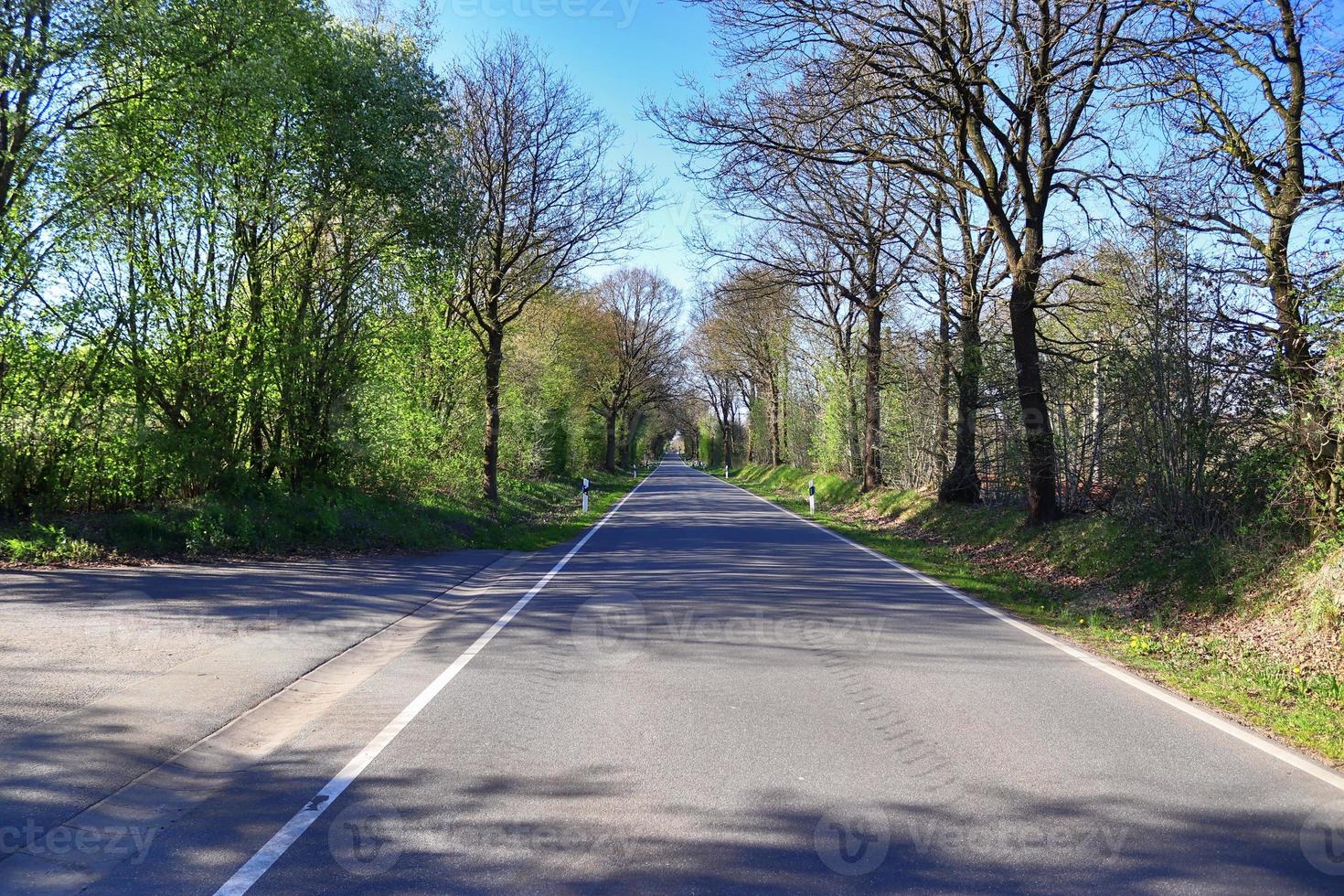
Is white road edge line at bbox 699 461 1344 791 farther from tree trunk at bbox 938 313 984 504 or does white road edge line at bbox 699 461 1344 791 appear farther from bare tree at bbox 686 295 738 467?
bare tree at bbox 686 295 738 467

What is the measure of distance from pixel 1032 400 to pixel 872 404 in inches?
480

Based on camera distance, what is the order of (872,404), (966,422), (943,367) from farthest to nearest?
1. (872,404)
2. (943,367)
3. (966,422)

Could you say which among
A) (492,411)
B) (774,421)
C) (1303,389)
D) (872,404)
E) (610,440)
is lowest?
(1303,389)

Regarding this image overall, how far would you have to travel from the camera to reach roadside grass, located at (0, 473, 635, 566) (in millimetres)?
11609

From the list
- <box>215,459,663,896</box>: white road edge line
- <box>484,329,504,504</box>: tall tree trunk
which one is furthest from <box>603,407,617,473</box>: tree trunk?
<box>215,459,663,896</box>: white road edge line

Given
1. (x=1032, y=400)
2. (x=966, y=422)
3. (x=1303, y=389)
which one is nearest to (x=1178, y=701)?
(x=1303, y=389)

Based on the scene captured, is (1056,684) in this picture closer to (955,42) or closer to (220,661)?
(220,661)

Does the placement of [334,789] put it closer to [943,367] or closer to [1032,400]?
[1032,400]

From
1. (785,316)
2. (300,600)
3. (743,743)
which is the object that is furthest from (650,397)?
(743,743)

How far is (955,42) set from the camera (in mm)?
14445

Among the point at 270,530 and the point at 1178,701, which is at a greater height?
the point at 270,530

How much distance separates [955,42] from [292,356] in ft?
38.9

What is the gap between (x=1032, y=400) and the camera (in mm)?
15570

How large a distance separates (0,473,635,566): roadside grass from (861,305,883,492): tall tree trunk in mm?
9986
